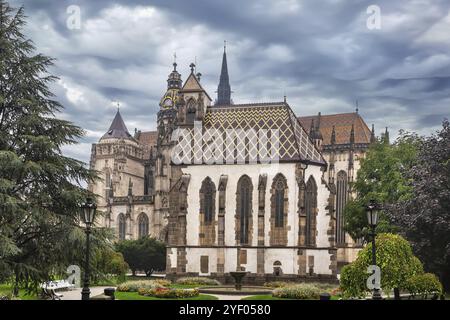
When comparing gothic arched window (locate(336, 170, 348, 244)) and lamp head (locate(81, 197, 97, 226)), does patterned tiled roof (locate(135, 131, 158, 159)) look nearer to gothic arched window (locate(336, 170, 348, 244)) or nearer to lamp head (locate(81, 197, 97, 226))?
gothic arched window (locate(336, 170, 348, 244))

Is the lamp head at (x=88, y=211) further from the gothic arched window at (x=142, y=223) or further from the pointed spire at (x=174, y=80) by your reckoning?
the pointed spire at (x=174, y=80)

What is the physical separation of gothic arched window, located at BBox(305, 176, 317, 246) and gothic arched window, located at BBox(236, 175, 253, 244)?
497cm

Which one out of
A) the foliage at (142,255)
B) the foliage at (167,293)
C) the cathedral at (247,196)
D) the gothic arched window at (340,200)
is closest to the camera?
the foliage at (167,293)

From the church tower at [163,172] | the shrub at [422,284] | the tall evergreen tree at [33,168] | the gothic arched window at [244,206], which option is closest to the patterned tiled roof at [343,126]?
the church tower at [163,172]

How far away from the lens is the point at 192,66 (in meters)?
54.7

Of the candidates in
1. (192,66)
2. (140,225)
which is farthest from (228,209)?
(140,225)

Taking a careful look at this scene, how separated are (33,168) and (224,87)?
10786 centimetres

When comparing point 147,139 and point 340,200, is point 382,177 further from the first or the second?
point 147,139

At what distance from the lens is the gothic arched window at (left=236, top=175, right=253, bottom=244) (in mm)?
50094

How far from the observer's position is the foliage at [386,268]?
25453 mm

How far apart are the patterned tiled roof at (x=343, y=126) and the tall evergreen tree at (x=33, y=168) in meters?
62.3

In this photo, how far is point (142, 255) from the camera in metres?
61.3

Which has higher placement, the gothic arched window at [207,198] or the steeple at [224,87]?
the steeple at [224,87]

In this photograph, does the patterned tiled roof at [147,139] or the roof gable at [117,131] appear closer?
the roof gable at [117,131]
